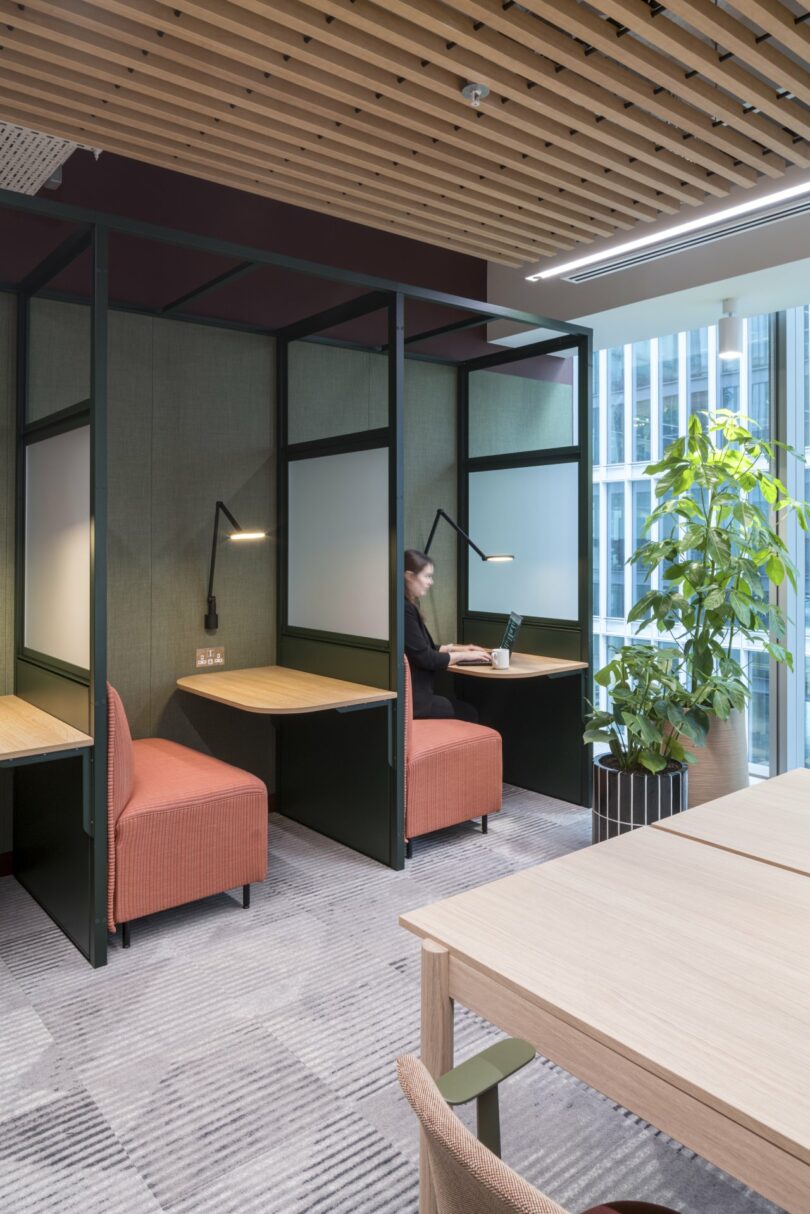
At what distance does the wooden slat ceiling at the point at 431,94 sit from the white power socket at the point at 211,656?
2.02m

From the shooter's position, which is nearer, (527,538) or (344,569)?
(344,569)

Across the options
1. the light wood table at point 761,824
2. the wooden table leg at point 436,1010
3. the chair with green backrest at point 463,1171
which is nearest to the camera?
the chair with green backrest at point 463,1171

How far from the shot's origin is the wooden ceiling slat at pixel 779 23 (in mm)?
2217

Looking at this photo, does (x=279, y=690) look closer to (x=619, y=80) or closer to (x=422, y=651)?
(x=422, y=651)

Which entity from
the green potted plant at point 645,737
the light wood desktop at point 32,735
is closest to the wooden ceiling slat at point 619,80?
the green potted plant at point 645,737

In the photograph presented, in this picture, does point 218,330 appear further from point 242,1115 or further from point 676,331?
point 242,1115

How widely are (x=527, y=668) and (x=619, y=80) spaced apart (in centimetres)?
248

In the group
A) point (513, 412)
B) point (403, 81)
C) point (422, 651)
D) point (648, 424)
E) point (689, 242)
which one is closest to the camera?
point (403, 81)

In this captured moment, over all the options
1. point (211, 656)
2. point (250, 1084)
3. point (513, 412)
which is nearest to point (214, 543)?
point (211, 656)

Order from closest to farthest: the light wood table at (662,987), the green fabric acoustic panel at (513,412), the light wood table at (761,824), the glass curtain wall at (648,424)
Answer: the light wood table at (662,987), the light wood table at (761,824), the glass curtain wall at (648,424), the green fabric acoustic panel at (513,412)

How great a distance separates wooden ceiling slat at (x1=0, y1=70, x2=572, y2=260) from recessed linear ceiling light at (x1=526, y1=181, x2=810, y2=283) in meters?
0.16

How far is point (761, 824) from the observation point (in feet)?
6.57

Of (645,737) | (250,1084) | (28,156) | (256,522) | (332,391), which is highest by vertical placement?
(28,156)

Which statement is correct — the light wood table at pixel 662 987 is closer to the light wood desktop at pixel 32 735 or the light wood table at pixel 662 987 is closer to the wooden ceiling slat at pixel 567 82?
the light wood desktop at pixel 32 735
